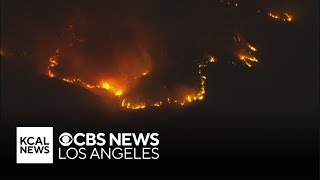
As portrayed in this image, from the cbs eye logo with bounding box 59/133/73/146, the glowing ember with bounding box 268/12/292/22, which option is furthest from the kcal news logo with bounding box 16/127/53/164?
the glowing ember with bounding box 268/12/292/22

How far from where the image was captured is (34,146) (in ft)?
29.1

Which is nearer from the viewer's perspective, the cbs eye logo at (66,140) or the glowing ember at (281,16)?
the cbs eye logo at (66,140)

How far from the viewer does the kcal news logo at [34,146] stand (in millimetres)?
8961

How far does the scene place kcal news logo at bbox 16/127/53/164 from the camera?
8.96 metres

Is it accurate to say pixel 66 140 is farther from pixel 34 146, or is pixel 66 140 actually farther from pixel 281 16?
pixel 281 16

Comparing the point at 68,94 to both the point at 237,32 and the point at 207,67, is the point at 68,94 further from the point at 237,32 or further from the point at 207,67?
the point at 237,32

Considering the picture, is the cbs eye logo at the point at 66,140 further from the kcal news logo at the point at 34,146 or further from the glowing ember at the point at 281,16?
the glowing ember at the point at 281,16

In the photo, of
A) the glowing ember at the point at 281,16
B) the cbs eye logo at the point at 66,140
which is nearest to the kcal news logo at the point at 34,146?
the cbs eye logo at the point at 66,140

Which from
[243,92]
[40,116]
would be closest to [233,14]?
[243,92]

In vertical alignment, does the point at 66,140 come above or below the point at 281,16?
below

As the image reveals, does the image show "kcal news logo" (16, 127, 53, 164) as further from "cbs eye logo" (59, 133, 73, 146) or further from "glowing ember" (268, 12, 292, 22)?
"glowing ember" (268, 12, 292, 22)

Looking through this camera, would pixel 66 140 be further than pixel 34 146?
Yes

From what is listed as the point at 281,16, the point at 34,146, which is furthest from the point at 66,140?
the point at 281,16

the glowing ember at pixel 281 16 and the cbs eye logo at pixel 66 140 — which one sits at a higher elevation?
the glowing ember at pixel 281 16
